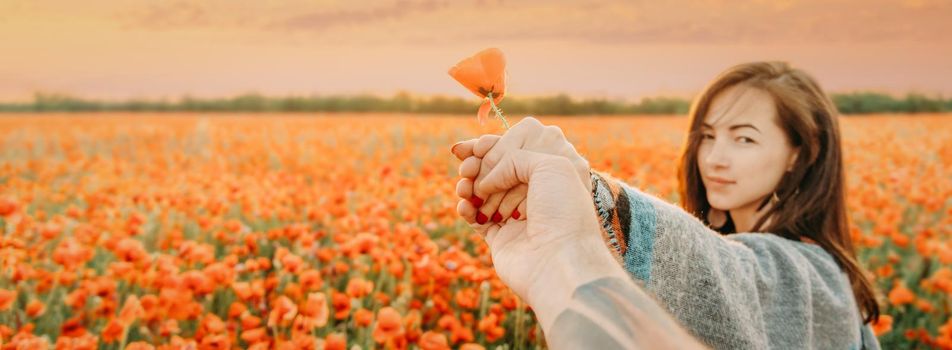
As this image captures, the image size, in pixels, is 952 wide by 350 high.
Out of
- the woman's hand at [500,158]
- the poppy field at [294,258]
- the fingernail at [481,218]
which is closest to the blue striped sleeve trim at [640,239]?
the woman's hand at [500,158]

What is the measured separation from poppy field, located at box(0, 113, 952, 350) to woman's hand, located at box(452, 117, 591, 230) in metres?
0.74

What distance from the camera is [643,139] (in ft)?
28.5

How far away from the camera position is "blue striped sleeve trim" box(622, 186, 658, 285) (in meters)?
1.13

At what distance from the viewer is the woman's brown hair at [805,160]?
1.92 metres

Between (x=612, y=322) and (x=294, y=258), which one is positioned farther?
(x=294, y=258)

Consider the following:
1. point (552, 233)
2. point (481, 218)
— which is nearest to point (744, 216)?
point (481, 218)

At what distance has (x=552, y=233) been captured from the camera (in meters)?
1.02

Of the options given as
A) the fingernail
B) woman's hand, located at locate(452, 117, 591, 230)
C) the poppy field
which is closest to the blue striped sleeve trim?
woman's hand, located at locate(452, 117, 591, 230)

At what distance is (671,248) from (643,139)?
7749 millimetres

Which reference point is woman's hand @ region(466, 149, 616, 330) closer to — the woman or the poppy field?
the woman

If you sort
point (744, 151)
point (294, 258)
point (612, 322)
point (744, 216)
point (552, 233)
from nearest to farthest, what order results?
point (612, 322) < point (552, 233) < point (744, 151) < point (744, 216) < point (294, 258)

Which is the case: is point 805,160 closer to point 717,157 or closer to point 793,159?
point 793,159

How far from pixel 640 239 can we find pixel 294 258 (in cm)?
150

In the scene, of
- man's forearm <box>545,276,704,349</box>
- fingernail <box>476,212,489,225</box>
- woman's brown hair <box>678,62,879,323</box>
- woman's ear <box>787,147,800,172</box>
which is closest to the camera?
man's forearm <box>545,276,704,349</box>
